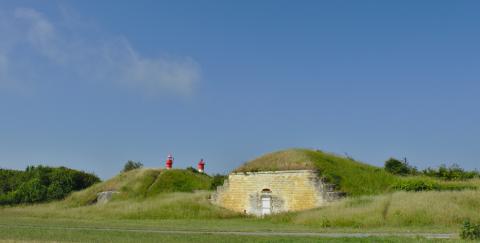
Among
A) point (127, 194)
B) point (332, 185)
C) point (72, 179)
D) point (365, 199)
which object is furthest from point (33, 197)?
point (365, 199)

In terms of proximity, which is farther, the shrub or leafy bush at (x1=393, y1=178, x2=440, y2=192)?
the shrub

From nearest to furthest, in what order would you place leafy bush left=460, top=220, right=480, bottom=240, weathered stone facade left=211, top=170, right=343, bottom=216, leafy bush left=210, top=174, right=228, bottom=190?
leafy bush left=460, top=220, right=480, bottom=240 → weathered stone facade left=211, top=170, right=343, bottom=216 → leafy bush left=210, top=174, right=228, bottom=190

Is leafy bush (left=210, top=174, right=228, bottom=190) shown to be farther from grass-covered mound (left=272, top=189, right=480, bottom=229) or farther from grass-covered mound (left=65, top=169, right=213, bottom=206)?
grass-covered mound (left=272, top=189, right=480, bottom=229)

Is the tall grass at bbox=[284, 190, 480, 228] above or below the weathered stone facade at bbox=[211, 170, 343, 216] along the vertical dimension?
below

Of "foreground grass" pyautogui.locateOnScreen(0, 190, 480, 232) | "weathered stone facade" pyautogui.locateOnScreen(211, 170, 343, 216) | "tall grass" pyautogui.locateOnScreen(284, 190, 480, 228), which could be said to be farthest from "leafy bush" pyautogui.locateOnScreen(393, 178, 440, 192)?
"weathered stone facade" pyautogui.locateOnScreen(211, 170, 343, 216)

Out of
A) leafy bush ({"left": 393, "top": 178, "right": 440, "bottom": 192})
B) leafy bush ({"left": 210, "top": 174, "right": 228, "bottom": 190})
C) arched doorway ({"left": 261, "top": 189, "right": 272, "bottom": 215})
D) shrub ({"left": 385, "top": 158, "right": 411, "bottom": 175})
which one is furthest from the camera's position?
leafy bush ({"left": 210, "top": 174, "right": 228, "bottom": 190})

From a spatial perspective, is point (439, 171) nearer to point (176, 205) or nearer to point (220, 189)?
point (220, 189)

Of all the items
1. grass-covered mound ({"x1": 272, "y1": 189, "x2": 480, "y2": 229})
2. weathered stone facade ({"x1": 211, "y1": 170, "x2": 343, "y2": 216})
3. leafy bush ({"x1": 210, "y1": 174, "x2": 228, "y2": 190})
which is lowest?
grass-covered mound ({"x1": 272, "y1": 189, "x2": 480, "y2": 229})

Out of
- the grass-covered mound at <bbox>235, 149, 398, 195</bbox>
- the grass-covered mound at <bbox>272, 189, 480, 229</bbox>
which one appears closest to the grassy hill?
the grass-covered mound at <bbox>235, 149, 398, 195</bbox>

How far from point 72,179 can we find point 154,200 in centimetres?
1615

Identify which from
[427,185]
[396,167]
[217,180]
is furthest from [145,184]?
[427,185]

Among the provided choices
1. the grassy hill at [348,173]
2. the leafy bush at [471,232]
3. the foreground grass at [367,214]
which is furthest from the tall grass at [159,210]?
the leafy bush at [471,232]

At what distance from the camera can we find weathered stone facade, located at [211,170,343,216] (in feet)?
96.4

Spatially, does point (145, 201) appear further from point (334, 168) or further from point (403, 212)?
point (403, 212)
